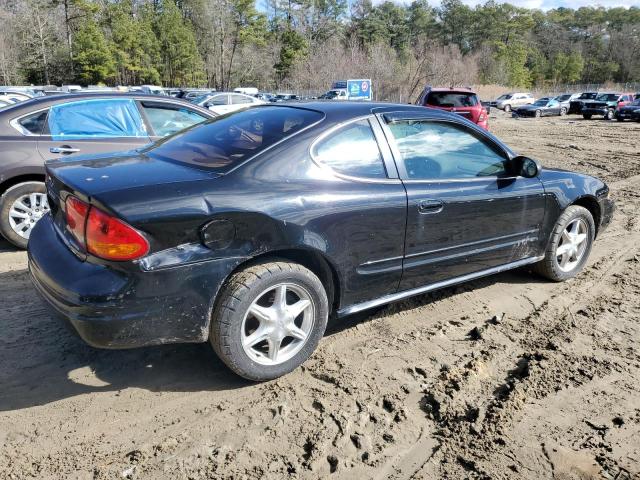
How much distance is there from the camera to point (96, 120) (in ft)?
17.7

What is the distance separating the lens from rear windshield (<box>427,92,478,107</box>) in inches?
563

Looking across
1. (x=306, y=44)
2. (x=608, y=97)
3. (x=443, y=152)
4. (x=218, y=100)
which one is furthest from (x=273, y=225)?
(x=306, y=44)

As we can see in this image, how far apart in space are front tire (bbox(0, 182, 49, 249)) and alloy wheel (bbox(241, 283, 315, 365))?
3182 millimetres

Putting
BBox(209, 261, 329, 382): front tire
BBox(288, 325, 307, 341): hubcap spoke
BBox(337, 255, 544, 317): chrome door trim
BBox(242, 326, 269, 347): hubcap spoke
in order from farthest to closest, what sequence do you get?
BBox(337, 255, 544, 317): chrome door trim → BBox(288, 325, 307, 341): hubcap spoke → BBox(242, 326, 269, 347): hubcap spoke → BBox(209, 261, 329, 382): front tire

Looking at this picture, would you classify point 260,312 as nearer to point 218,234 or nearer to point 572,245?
point 218,234

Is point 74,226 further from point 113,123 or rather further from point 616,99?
point 616,99

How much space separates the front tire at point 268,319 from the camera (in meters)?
2.69

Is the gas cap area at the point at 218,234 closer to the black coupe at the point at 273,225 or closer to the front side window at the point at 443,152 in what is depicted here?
the black coupe at the point at 273,225

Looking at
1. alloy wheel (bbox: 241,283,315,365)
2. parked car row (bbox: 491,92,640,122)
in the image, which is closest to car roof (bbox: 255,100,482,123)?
alloy wheel (bbox: 241,283,315,365)

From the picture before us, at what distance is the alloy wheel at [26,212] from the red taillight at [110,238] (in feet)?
9.65

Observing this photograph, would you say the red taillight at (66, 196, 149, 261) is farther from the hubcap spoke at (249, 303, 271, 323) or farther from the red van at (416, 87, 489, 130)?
the red van at (416, 87, 489, 130)

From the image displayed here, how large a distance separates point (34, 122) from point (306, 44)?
79380mm

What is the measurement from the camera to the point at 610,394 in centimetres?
289

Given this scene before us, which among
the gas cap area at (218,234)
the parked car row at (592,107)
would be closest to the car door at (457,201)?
the gas cap area at (218,234)
